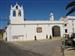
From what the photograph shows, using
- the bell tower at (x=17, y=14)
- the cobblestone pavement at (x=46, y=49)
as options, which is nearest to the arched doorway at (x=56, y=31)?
the bell tower at (x=17, y=14)

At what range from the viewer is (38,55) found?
64.9ft

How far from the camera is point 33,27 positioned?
56.9 meters

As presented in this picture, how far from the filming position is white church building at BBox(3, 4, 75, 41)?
2191 inches

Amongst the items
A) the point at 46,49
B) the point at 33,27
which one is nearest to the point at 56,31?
the point at 33,27

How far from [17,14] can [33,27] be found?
5.62m

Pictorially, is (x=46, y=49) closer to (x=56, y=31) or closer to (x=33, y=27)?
(x=33, y=27)

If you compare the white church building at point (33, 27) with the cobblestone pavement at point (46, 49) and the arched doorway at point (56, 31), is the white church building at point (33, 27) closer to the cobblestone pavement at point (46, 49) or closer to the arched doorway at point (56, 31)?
the arched doorway at point (56, 31)

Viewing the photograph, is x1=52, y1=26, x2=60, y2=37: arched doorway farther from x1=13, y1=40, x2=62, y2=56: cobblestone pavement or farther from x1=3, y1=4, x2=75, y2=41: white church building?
x1=13, y1=40, x2=62, y2=56: cobblestone pavement

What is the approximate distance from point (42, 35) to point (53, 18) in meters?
8.19

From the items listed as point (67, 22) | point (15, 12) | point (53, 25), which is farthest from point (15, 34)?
point (67, 22)

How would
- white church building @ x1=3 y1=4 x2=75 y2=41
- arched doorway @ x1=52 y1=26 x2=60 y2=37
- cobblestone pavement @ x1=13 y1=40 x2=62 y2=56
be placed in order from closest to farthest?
cobblestone pavement @ x1=13 y1=40 x2=62 y2=56 < white church building @ x1=3 y1=4 x2=75 y2=41 < arched doorway @ x1=52 y1=26 x2=60 y2=37

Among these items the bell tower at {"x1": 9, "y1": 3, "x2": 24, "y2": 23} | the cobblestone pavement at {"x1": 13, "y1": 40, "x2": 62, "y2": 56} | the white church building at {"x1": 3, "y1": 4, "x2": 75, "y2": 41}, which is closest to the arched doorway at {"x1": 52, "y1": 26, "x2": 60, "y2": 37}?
the white church building at {"x1": 3, "y1": 4, "x2": 75, "y2": 41}

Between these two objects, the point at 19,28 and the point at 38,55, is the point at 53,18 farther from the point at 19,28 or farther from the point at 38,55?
the point at 38,55

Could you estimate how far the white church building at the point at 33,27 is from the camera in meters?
55.7
